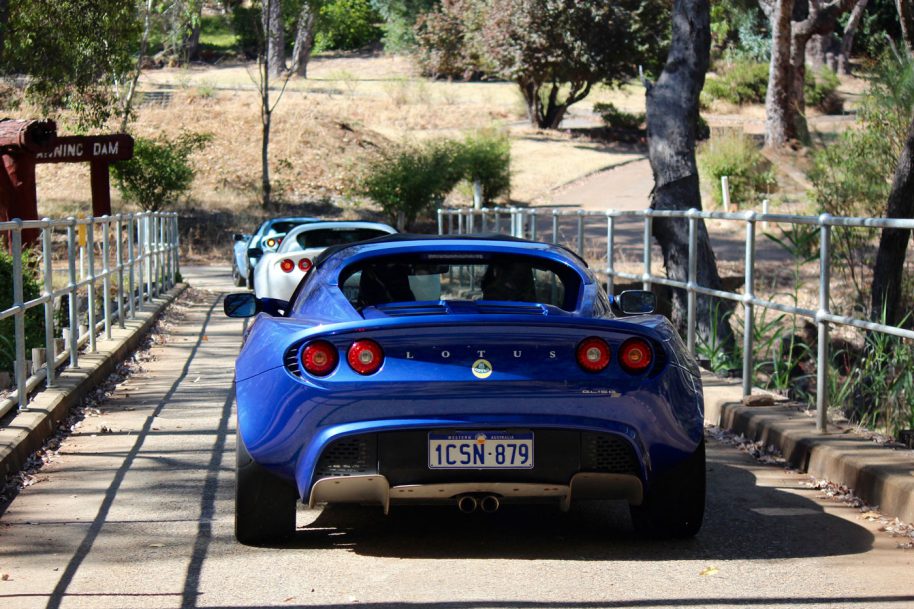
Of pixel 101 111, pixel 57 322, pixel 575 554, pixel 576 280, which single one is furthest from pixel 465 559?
pixel 101 111

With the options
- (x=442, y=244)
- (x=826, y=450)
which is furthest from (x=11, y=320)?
(x=826, y=450)

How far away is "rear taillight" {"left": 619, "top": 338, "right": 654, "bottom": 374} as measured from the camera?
551cm

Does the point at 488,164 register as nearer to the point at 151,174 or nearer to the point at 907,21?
the point at 151,174

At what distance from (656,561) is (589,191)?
34.9 metres

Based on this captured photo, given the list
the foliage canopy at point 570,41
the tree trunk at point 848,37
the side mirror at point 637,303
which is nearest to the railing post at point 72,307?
the side mirror at point 637,303

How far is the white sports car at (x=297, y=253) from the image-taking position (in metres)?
15.3

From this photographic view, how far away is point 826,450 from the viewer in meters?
7.34

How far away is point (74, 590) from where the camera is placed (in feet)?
16.8

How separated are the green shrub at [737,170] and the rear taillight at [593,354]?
26793mm

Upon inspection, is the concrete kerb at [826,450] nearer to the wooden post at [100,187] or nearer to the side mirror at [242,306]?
the side mirror at [242,306]

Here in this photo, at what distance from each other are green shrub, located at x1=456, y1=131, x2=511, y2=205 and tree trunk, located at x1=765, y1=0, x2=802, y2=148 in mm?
9229

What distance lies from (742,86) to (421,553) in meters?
55.2

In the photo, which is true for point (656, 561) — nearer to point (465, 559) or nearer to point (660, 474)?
point (660, 474)

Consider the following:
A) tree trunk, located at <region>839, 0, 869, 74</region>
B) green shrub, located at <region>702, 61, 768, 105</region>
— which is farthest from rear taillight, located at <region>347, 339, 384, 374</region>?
green shrub, located at <region>702, 61, 768, 105</region>
